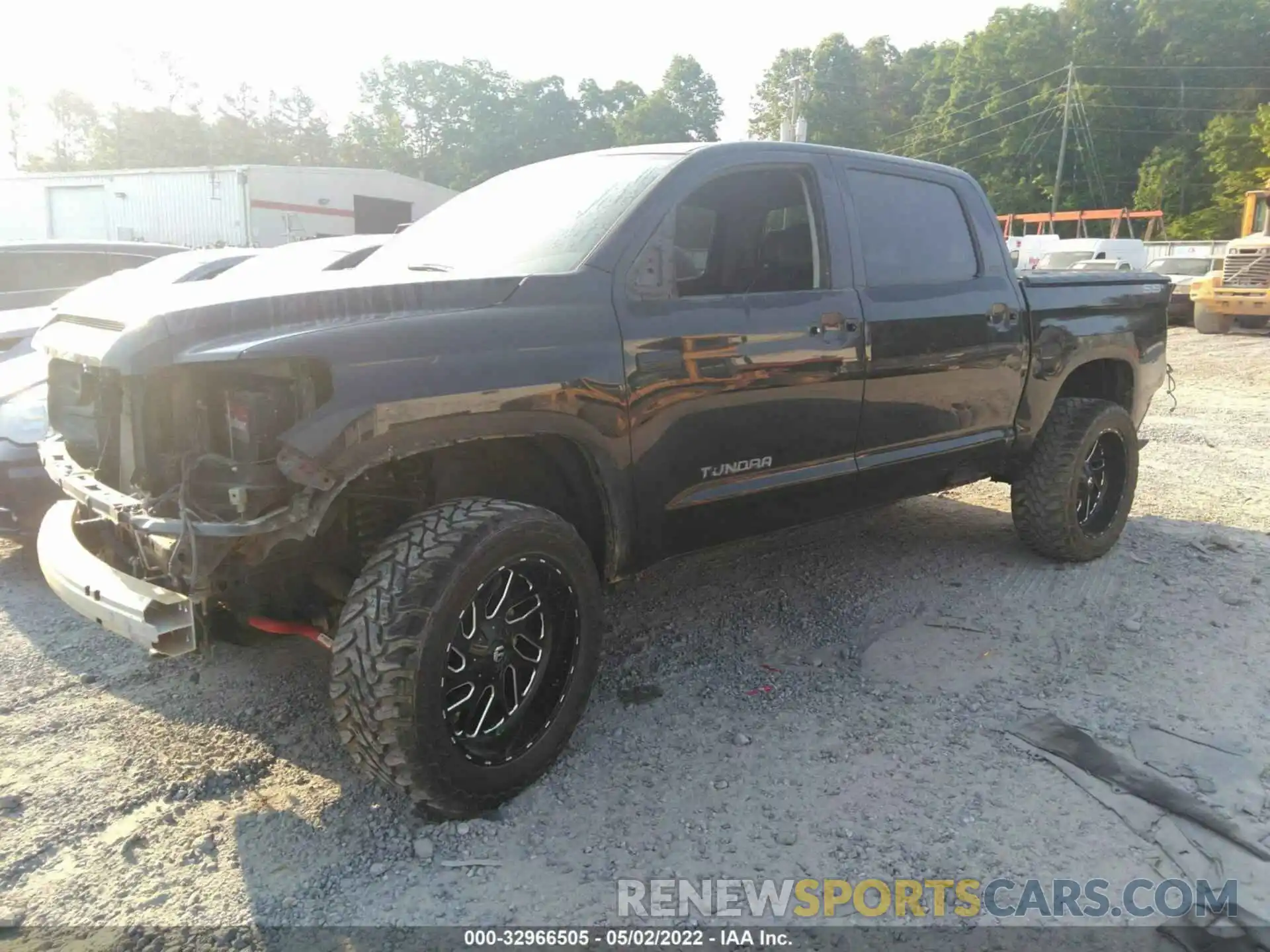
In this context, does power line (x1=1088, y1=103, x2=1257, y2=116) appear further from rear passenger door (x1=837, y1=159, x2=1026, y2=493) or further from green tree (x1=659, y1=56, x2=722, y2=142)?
rear passenger door (x1=837, y1=159, x2=1026, y2=493)

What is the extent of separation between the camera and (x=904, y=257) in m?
4.04

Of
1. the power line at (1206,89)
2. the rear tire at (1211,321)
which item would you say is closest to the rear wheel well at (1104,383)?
the rear tire at (1211,321)

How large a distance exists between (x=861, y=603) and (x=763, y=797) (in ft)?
5.59

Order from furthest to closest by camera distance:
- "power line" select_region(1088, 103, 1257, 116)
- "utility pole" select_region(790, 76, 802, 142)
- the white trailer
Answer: "power line" select_region(1088, 103, 1257, 116) < "utility pole" select_region(790, 76, 802, 142) < the white trailer

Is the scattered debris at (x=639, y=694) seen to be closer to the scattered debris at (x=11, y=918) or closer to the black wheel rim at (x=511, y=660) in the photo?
the black wheel rim at (x=511, y=660)

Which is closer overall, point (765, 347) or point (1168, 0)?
point (765, 347)

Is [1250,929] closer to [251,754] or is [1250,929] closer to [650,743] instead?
[650,743]

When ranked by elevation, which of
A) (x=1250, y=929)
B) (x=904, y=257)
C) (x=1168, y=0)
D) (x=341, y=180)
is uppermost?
(x=1168, y=0)

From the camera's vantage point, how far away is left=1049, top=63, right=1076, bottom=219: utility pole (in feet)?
152

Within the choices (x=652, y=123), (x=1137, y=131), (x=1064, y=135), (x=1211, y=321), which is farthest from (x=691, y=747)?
(x=652, y=123)

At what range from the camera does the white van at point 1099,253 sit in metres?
23.3

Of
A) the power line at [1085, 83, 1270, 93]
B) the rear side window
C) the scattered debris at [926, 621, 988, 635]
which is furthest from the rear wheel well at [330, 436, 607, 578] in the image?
the power line at [1085, 83, 1270, 93]

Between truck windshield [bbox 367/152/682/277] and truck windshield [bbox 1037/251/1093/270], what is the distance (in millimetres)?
22568

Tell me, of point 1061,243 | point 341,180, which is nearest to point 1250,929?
point 1061,243
